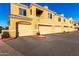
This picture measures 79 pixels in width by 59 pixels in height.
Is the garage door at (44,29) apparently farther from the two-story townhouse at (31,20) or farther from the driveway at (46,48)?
the driveway at (46,48)

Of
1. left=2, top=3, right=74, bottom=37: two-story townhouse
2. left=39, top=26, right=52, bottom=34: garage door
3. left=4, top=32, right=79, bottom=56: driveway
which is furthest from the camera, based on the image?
left=39, top=26, right=52, bottom=34: garage door

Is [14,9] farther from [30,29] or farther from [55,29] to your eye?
[55,29]

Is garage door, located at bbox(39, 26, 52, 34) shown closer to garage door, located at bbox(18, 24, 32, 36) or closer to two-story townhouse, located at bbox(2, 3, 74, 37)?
two-story townhouse, located at bbox(2, 3, 74, 37)

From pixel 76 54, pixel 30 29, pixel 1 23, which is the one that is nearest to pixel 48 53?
pixel 76 54

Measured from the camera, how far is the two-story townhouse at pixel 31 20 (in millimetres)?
16044

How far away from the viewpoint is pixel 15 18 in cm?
1628

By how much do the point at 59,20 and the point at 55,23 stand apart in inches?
93.4

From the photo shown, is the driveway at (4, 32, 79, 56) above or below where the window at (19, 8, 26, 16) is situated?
below

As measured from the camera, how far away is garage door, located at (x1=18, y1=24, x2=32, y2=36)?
16706mm

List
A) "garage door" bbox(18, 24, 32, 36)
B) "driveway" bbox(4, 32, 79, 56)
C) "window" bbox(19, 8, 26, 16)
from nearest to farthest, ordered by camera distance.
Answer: "driveway" bbox(4, 32, 79, 56), "garage door" bbox(18, 24, 32, 36), "window" bbox(19, 8, 26, 16)

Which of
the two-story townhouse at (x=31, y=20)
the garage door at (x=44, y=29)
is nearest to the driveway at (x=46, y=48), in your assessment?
the two-story townhouse at (x=31, y=20)

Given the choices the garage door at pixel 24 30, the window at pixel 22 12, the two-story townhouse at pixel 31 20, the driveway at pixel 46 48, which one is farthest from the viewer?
the window at pixel 22 12

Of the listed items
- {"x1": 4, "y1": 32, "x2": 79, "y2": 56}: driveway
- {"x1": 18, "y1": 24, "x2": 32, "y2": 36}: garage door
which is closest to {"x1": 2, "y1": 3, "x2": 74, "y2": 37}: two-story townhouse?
{"x1": 18, "y1": 24, "x2": 32, "y2": 36}: garage door

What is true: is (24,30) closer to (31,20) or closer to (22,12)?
(31,20)
